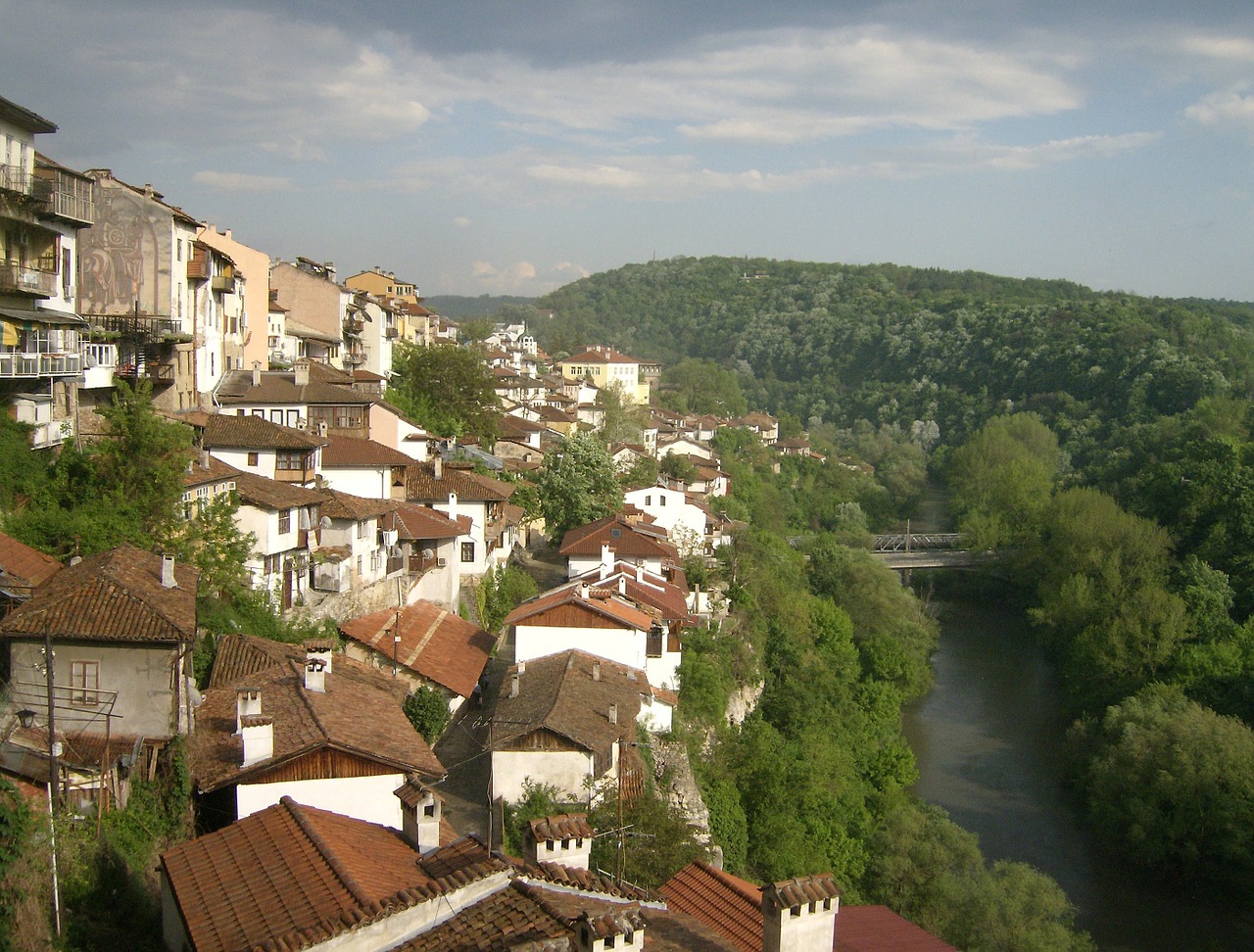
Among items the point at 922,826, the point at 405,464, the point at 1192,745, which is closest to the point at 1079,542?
the point at 1192,745

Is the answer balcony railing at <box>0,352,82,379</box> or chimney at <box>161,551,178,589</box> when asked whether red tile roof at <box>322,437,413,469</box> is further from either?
chimney at <box>161,551,178,589</box>

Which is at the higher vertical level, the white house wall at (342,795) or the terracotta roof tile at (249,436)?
the terracotta roof tile at (249,436)

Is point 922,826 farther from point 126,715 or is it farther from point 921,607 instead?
point 921,607

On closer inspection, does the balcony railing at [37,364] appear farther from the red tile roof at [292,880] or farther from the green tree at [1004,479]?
the green tree at [1004,479]

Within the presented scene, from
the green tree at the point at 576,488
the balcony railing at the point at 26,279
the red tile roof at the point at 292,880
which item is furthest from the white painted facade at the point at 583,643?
the green tree at the point at 576,488

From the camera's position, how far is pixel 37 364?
17.8m

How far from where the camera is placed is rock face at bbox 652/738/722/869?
56.0 ft

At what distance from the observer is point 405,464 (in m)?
25.3

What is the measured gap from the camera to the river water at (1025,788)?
77.8ft

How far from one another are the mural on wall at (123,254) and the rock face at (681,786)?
1429 cm

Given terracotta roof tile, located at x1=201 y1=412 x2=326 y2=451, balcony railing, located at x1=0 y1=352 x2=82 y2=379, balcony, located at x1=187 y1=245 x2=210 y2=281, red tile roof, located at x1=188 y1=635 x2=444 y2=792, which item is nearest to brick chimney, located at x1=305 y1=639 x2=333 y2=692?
red tile roof, located at x1=188 y1=635 x2=444 y2=792

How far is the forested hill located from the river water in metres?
32.6

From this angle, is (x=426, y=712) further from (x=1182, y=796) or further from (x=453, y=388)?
(x=453, y=388)

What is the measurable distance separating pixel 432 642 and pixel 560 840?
37.9 ft
